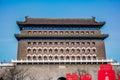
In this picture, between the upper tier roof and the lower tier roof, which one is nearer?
the lower tier roof

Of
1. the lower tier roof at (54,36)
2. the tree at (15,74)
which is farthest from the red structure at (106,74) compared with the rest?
the lower tier roof at (54,36)

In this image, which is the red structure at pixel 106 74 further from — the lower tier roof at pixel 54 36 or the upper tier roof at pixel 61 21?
the upper tier roof at pixel 61 21

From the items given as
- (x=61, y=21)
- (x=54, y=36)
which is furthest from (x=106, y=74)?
(x=61, y=21)

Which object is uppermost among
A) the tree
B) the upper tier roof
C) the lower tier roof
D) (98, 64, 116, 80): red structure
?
the upper tier roof

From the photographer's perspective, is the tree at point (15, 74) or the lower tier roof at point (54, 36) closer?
the tree at point (15, 74)

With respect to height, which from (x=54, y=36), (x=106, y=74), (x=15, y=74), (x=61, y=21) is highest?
(x=61, y=21)

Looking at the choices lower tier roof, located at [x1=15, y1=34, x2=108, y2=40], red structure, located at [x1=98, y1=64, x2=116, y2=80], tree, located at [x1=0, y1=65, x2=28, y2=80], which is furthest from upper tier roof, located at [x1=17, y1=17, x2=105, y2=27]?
red structure, located at [x1=98, y1=64, x2=116, y2=80]

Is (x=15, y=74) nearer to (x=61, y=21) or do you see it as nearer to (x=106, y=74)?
(x=61, y=21)

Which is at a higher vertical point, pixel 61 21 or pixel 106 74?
pixel 61 21

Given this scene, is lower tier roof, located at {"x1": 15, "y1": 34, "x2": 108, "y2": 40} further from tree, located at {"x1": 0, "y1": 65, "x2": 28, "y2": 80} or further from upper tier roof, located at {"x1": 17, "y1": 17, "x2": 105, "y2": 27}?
tree, located at {"x1": 0, "y1": 65, "x2": 28, "y2": 80}

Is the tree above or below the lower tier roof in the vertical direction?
below

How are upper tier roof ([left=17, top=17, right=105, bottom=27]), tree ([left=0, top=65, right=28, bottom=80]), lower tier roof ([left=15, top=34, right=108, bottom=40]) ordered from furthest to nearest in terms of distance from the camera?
upper tier roof ([left=17, top=17, right=105, bottom=27]), lower tier roof ([left=15, top=34, right=108, bottom=40]), tree ([left=0, top=65, right=28, bottom=80])

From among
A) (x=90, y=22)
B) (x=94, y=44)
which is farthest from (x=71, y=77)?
(x=90, y=22)

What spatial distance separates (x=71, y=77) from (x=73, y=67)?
75.2 feet
